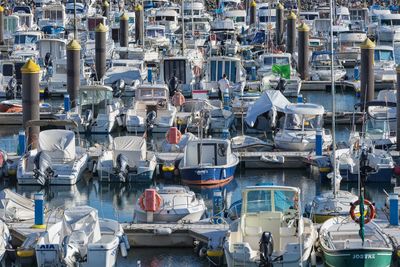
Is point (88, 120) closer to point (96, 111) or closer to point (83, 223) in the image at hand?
point (96, 111)

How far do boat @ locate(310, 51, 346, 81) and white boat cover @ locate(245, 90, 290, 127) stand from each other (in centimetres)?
987

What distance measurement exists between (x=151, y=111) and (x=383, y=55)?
13.1 m

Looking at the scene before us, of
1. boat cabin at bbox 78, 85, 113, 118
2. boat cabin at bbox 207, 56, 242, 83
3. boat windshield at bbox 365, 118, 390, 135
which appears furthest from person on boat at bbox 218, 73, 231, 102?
boat windshield at bbox 365, 118, 390, 135

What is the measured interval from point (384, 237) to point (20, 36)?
34.2 metres

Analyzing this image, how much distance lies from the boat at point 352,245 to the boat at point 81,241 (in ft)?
13.8

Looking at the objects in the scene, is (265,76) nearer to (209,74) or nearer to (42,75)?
(209,74)

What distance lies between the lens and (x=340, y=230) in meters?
27.6

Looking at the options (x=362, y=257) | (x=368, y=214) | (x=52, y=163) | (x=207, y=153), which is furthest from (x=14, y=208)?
(x=362, y=257)

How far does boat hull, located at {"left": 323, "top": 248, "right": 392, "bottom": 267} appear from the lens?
2558cm

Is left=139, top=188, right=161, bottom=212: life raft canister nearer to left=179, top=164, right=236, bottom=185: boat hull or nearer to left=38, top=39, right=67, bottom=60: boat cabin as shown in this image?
left=179, top=164, right=236, bottom=185: boat hull

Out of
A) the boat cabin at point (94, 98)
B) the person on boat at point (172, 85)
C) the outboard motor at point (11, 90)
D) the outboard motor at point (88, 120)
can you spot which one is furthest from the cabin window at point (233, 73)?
the outboard motor at point (11, 90)

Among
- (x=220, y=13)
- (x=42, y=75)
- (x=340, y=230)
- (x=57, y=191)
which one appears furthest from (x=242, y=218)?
(x=220, y=13)

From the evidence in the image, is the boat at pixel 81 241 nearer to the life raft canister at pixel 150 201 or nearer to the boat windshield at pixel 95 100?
the life raft canister at pixel 150 201

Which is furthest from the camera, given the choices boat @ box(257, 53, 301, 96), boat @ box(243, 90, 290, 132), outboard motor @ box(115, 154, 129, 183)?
boat @ box(257, 53, 301, 96)
